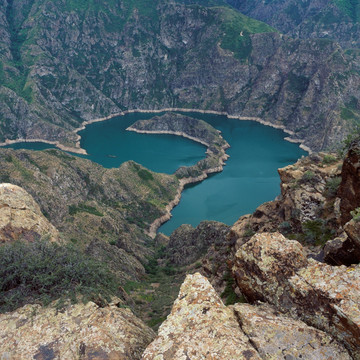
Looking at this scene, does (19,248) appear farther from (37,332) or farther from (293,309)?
(293,309)

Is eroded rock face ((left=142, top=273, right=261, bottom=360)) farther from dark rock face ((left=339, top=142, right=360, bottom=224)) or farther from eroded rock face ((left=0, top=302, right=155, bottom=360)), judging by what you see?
dark rock face ((left=339, top=142, right=360, bottom=224))

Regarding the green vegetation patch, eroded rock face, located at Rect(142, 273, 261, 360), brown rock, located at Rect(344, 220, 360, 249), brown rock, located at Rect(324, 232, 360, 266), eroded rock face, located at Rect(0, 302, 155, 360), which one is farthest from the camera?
the green vegetation patch

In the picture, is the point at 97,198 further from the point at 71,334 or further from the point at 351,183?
the point at 351,183

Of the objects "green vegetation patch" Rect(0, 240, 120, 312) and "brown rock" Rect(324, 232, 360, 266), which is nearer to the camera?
"brown rock" Rect(324, 232, 360, 266)

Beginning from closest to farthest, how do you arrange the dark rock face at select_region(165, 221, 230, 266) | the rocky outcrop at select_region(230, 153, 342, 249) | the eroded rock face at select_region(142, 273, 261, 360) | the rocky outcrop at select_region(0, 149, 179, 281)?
the eroded rock face at select_region(142, 273, 261, 360) < the rocky outcrop at select_region(230, 153, 342, 249) < the dark rock face at select_region(165, 221, 230, 266) < the rocky outcrop at select_region(0, 149, 179, 281)

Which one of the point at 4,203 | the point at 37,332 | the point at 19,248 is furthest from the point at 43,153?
the point at 37,332

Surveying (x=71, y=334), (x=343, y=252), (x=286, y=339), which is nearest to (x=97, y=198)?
(x=71, y=334)

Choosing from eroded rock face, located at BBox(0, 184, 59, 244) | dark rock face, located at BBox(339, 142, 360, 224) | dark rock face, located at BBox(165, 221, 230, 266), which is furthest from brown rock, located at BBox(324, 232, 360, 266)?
dark rock face, located at BBox(165, 221, 230, 266)

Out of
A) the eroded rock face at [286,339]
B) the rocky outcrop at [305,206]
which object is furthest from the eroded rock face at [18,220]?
the eroded rock face at [286,339]
